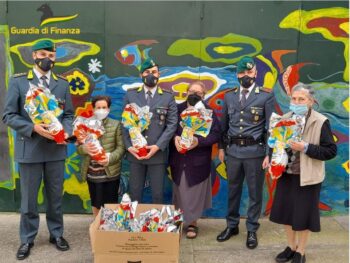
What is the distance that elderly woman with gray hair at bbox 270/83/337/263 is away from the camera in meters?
3.40

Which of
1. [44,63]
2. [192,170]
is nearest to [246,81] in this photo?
[192,170]

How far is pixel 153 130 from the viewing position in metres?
4.08

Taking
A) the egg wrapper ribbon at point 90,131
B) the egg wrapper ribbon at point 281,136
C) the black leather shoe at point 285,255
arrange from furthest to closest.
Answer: the black leather shoe at point 285,255, the egg wrapper ribbon at point 90,131, the egg wrapper ribbon at point 281,136

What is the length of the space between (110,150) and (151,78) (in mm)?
821

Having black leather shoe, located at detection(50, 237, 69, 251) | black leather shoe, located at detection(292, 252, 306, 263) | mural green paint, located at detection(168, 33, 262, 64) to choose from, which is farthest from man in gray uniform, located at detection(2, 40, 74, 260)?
black leather shoe, located at detection(292, 252, 306, 263)

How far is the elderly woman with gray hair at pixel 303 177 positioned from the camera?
11.1 ft

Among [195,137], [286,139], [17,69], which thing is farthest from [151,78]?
[17,69]

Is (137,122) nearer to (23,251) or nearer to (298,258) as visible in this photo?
(23,251)

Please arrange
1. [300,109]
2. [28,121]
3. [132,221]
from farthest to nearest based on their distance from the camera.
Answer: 1. [28,121]
2. [300,109]
3. [132,221]

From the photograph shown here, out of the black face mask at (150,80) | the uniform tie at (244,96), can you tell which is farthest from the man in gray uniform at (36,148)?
the uniform tie at (244,96)

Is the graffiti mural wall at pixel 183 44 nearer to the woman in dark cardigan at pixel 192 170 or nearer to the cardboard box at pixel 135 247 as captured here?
the woman in dark cardigan at pixel 192 170

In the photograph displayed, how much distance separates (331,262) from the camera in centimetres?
386

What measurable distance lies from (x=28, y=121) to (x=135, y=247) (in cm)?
149

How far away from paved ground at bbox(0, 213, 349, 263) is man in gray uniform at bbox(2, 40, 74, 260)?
16 centimetres
